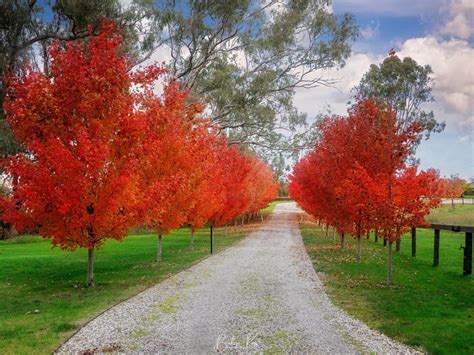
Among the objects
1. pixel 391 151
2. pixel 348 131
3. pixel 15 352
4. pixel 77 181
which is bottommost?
pixel 15 352

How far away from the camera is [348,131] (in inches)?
723

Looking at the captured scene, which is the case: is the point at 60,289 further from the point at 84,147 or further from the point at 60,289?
the point at 84,147

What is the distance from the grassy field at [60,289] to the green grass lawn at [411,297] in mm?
5364

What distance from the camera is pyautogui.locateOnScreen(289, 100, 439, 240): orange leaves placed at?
40.6 feet

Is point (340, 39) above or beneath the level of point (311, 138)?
above

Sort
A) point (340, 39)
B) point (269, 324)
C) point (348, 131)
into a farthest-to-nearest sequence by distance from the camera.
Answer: point (340, 39)
point (348, 131)
point (269, 324)

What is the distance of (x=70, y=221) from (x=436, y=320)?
8337 mm

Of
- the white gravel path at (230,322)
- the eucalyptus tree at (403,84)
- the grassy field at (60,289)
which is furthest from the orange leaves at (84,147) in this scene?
the eucalyptus tree at (403,84)

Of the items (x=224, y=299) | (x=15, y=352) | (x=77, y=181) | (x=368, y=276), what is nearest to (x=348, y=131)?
(x=368, y=276)

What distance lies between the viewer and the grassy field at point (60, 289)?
27.1ft

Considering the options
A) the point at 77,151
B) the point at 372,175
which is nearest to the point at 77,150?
the point at 77,151

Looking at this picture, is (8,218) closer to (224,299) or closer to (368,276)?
(224,299)

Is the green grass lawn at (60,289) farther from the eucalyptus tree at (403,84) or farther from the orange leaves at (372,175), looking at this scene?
the eucalyptus tree at (403,84)

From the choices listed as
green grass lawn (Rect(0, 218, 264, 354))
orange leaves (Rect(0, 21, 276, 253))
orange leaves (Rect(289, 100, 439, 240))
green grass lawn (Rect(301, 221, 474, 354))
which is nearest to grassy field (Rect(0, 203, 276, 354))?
green grass lawn (Rect(0, 218, 264, 354))
